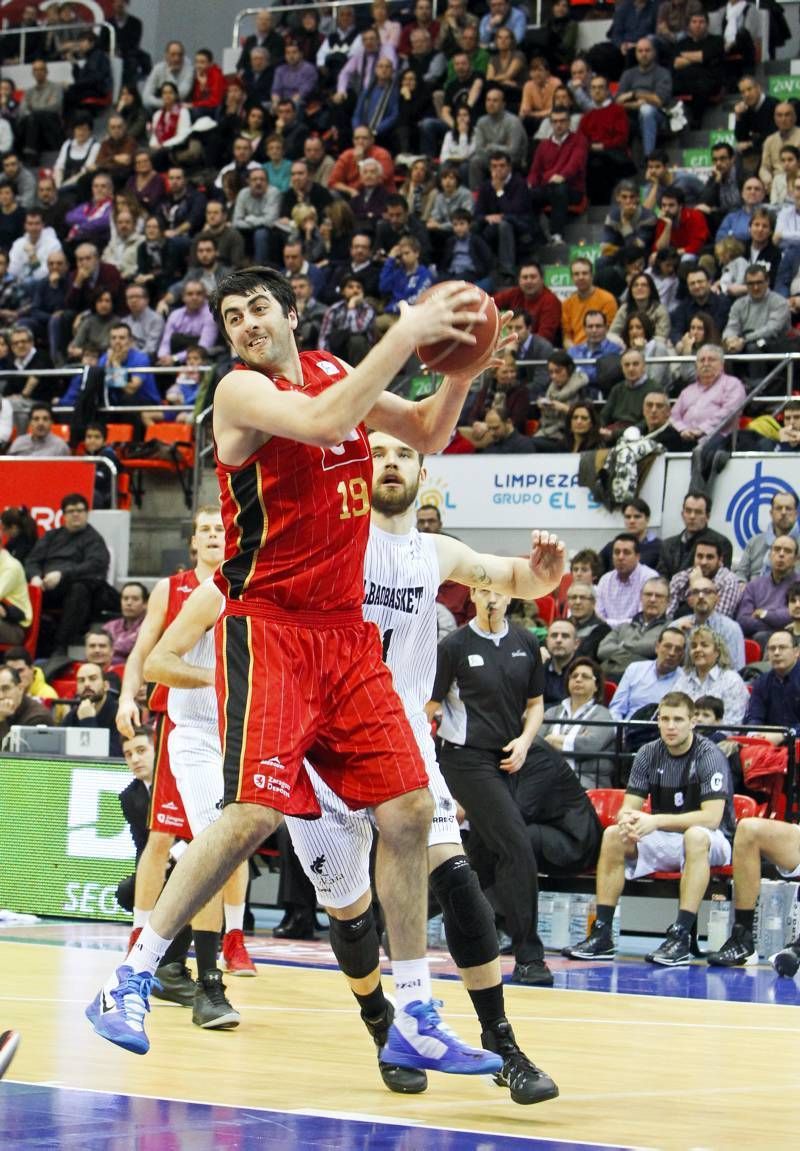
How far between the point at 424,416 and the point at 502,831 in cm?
403

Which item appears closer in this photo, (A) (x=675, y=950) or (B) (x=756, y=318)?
(A) (x=675, y=950)

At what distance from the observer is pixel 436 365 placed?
489 cm

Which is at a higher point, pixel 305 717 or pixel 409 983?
pixel 305 717

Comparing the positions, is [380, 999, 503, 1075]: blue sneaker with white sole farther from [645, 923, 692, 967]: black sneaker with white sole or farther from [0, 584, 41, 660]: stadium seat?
[0, 584, 41, 660]: stadium seat

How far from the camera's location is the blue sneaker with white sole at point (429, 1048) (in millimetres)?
5082

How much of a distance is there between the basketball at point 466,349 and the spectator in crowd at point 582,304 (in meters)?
11.8

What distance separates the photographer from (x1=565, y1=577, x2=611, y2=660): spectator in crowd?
13.2m

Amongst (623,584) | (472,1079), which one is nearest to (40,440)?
(623,584)

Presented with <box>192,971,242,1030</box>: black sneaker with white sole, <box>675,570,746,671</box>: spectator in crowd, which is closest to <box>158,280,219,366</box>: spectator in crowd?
<box>675,570,746,671</box>: spectator in crowd

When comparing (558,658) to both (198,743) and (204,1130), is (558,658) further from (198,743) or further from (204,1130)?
Answer: (204,1130)

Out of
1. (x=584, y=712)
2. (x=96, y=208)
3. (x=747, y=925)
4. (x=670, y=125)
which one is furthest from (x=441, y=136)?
(x=747, y=925)

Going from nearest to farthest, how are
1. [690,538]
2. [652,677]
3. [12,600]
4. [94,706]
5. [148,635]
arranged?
[148,635], [652,677], [94,706], [690,538], [12,600]

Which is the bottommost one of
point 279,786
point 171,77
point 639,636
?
point 639,636

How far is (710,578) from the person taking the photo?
13375mm
